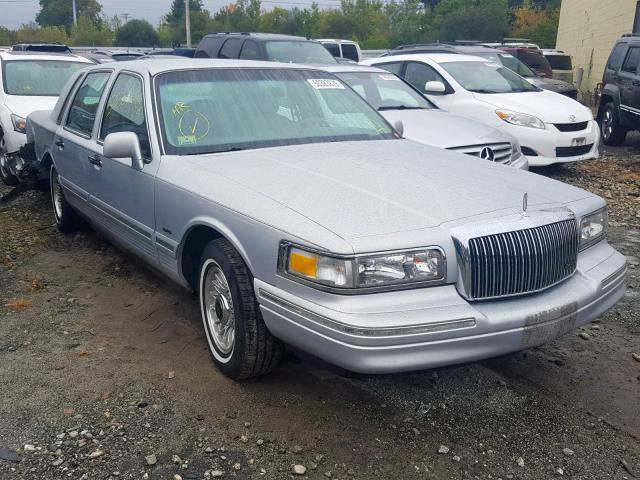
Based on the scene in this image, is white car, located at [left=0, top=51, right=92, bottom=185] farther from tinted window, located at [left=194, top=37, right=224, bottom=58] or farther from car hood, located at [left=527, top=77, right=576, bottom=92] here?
car hood, located at [left=527, top=77, right=576, bottom=92]

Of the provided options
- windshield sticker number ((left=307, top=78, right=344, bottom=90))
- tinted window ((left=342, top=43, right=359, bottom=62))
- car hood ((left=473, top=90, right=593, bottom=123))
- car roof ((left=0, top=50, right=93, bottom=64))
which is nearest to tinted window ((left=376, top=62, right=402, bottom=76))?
car hood ((left=473, top=90, right=593, bottom=123))

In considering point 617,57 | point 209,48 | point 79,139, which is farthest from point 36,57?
point 617,57

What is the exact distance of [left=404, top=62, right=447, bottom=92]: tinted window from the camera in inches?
397

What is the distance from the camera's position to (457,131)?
738 cm

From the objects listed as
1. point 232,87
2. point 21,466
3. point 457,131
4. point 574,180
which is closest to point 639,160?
point 574,180

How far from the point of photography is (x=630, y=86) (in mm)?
11820

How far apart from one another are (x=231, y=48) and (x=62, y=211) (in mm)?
6430

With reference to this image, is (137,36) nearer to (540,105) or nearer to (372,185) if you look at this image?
(540,105)

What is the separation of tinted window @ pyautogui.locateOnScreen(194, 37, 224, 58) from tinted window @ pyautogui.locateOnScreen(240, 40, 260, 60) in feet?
3.00

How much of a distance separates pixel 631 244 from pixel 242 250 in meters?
4.25

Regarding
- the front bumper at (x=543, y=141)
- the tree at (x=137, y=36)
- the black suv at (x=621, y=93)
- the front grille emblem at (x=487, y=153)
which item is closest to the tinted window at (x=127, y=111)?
the front grille emblem at (x=487, y=153)

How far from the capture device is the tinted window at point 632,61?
11.8m

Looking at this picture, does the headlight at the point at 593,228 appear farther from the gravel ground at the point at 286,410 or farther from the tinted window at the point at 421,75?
the tinted window at the point at 421,75

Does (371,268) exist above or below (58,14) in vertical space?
below
